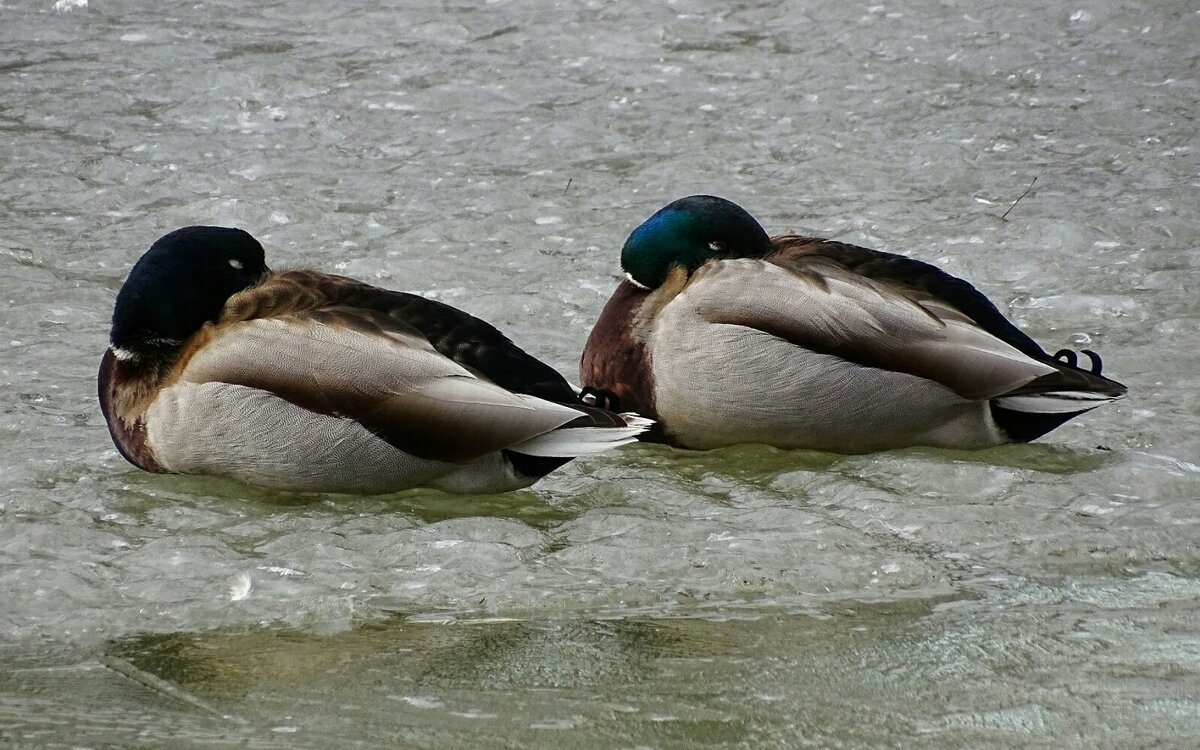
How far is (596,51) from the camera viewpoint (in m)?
9.75

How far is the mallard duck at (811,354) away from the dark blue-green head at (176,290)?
114 cm

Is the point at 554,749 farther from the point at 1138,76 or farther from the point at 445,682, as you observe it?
the point at 1138,76

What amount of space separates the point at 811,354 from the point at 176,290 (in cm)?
187

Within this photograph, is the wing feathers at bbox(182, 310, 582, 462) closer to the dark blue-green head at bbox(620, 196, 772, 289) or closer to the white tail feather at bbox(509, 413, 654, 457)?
the white tail feather at bbox(509, 413, 654, 457)

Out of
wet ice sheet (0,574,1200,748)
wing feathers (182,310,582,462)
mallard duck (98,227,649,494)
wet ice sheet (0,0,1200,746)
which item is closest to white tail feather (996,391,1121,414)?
wet ice sheet (0,0,1200,746)

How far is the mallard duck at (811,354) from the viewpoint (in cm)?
494

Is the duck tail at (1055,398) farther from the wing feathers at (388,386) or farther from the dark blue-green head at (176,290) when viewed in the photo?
the dark blue-green head at (176,290)

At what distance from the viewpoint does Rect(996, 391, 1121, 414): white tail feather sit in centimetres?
498

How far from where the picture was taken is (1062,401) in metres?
5.00

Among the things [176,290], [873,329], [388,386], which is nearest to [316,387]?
[388,386]

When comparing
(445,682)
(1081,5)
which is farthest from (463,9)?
(445,682)

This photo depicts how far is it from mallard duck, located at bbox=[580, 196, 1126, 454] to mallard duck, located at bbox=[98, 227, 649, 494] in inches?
11.7

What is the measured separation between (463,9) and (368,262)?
4.07m

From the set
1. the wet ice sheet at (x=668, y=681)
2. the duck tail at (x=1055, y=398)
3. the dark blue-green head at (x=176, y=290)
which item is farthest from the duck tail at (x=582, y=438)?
the duck tail at (x=1055, y=398)
